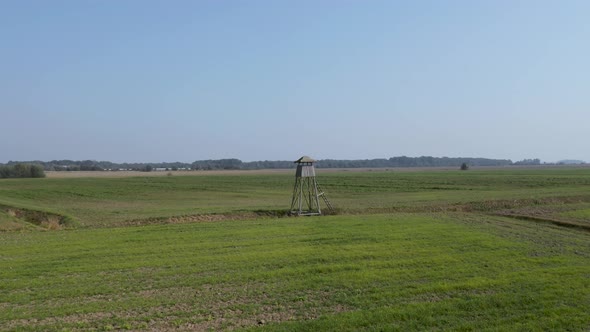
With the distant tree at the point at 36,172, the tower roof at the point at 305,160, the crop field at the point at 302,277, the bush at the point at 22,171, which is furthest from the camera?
the distant tree at the point at 36,172

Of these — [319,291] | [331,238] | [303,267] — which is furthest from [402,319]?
[331,238]

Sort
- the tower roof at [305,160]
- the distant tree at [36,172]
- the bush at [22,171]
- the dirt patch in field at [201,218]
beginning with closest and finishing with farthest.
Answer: the dirt patch in field at [201,218], the tower roof at [305,160], the bush at [22,171], the distant tree at [36,172]

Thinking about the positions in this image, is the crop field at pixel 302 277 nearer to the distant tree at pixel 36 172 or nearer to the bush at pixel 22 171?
the distant tree at pixel 36 172

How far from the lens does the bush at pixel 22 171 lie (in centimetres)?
10619

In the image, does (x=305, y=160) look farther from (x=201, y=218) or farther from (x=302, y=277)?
(x=302, y=277)

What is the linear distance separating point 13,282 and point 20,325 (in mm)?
3904

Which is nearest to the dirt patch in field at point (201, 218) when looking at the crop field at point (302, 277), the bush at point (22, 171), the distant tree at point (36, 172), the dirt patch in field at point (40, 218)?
the dirt patch in field at point (40, 218)

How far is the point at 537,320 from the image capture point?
9906 mm

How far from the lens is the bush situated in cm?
10619

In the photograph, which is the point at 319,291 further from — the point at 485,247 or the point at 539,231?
the point at 539,231

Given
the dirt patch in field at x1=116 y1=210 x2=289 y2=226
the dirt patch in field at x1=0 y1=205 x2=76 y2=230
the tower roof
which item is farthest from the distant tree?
the tower roof

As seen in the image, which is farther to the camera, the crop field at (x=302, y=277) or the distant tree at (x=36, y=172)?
the distant tree at (x=36, y=172)

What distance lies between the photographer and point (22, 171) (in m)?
106

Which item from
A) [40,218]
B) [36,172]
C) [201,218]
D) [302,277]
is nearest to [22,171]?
[36,172]
